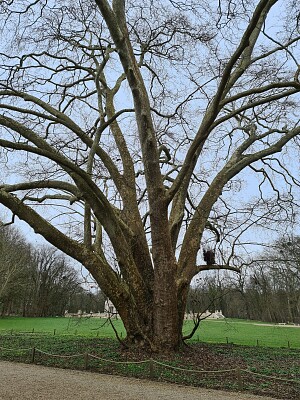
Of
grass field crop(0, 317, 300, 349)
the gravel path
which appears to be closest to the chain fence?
the gravel path

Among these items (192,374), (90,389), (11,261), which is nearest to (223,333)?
(192,374)

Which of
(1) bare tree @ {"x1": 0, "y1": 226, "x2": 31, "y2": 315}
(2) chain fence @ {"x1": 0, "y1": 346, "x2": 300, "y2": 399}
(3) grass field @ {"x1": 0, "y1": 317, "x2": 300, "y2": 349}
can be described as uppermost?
(1) bare tree @ {"x1": 0, "y1": 226, "x2": 31, "y2": 315}

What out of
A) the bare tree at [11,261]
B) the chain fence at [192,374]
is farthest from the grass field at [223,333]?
the bare tree at [11,261]

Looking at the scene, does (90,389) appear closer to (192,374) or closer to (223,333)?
(192,374)

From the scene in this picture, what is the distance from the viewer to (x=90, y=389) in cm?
642

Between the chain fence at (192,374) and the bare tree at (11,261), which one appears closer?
the chain fence at (192,374)

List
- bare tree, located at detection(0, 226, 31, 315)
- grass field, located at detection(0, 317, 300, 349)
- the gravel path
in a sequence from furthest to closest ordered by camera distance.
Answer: bare tree, located at detection(0, 226, 31, 315), grass field, located at detection(0, 317, 300, 349), the gravel path

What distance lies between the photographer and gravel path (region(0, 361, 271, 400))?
5906mm

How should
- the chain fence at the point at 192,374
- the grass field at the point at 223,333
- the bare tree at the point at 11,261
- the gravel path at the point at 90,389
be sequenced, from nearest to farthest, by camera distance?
the gravel path at the point at 90,389
the chain fence at the point at 192,374
the grass field at the point at 223,333
the bare tree at the point at 11,261

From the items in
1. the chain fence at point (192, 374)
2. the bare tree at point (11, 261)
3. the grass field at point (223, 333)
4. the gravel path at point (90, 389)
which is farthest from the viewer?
the bare tree at point (11, 261)

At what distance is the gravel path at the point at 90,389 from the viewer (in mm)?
5906

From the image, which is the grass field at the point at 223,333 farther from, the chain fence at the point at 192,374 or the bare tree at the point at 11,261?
the bare tree at the point at 11,261

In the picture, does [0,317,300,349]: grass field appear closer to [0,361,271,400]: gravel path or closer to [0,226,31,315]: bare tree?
[0,361,271,400]: gravel path

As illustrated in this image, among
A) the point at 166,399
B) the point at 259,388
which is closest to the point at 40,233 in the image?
the point at 166,399
